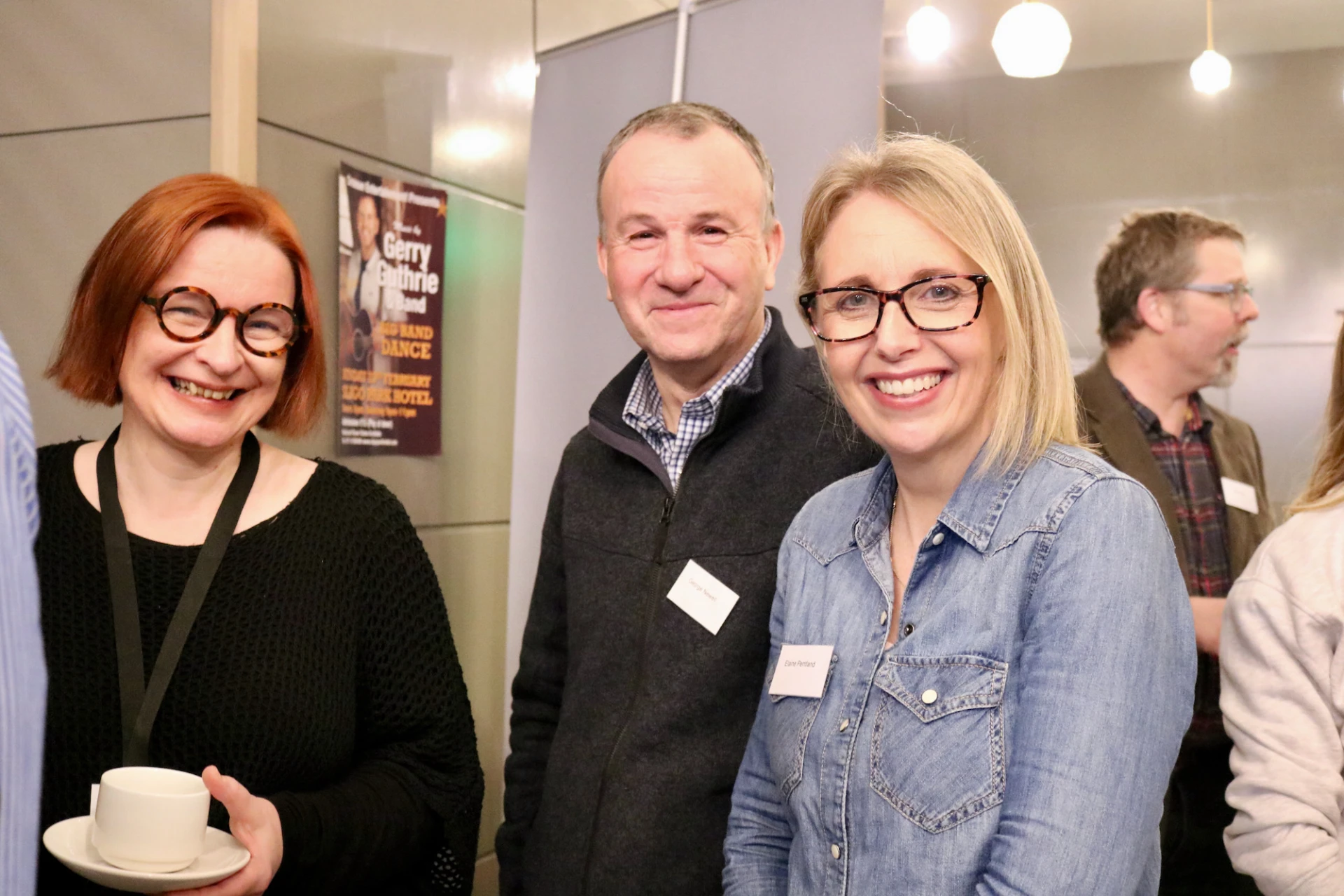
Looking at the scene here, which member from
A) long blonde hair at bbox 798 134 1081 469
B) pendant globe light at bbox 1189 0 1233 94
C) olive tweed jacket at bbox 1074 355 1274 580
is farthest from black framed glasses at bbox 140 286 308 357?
pendant globe light at bbox 1189 0 1233 94

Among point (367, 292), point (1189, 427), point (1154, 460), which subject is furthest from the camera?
point (1189, 427)

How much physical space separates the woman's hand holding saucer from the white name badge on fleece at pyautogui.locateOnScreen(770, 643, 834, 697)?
709 millimetres

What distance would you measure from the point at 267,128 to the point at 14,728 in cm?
239

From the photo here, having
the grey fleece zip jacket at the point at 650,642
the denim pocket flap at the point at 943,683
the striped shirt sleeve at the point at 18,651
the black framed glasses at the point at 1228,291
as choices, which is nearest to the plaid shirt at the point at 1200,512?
the black framed glasses at the point at 1228,291

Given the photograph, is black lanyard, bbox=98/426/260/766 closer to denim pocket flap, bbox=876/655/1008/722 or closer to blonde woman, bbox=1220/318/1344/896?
denim pocket flap, bbox=876/655/1008/722

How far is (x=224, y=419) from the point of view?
5.83 ft

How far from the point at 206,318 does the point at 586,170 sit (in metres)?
2.50

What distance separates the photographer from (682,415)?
2.06 metres

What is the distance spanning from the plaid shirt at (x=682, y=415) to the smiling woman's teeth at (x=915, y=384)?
57 centimetres

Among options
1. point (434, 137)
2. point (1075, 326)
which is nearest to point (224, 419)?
point (434, 137)

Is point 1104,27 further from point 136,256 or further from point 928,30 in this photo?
point 136,256

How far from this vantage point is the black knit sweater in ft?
5.44

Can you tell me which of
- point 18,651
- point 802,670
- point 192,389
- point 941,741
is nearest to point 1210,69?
point 802,670

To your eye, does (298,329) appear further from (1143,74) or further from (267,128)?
(1143,74)
